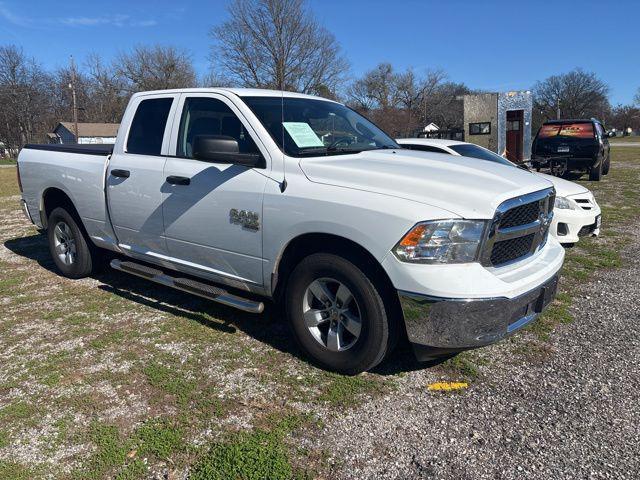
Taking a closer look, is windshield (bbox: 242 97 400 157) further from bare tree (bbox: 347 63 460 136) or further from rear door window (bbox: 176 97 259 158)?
bare tree (bbox: 347 63 460 136)

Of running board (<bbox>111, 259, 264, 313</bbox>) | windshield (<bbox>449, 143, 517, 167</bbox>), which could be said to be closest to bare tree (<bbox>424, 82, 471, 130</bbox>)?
windshield (<bbox>449, 143, 517, 167</bbox>)

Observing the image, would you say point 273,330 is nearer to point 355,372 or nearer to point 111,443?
point 355,372

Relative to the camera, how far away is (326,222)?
3.15 meters

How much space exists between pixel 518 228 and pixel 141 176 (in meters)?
3.13

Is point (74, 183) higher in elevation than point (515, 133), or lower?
lower

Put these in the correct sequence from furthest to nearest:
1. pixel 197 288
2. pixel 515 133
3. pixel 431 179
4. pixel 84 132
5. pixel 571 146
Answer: pixel 84 132 → pixel 515 133 → pixel 571 146 → pixel 197 288 → pixel 431 179

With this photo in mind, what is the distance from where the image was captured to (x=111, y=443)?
8.86 feet

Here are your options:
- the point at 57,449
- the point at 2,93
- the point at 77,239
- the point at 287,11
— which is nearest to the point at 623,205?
the point at 77,239

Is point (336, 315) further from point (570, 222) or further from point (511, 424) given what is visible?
point (570, 222)

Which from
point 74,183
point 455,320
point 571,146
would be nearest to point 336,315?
point 455,320

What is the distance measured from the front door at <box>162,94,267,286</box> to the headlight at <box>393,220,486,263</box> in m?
1.19

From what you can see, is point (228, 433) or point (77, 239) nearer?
point (228, 433)

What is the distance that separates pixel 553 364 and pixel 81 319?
13.0 feet

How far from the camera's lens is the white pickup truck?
2861 mm
